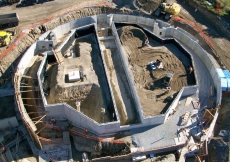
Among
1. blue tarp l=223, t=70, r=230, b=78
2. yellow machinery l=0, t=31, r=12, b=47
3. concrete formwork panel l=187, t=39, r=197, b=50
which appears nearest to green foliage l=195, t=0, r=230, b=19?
concrete formwork panel l=187, t=39, r=197, b=50

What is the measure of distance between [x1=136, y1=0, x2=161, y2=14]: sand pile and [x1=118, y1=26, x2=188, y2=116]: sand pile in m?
5.87

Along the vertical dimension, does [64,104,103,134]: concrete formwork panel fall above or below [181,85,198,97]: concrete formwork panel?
below

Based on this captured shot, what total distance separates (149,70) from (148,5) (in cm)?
1221

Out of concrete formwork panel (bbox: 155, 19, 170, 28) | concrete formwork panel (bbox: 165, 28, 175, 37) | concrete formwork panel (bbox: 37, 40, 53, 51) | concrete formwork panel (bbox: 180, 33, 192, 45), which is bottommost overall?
concrete formwork panel (bbox: 180, 33, 192, 45)

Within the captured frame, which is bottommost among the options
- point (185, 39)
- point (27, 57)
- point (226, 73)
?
→ point (226, 73)

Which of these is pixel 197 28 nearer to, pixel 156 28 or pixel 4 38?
pixel 156 28

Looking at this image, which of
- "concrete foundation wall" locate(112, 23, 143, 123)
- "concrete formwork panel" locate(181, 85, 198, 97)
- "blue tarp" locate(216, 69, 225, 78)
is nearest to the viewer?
"concrete foundation wall" locate(112, 23, 143, 123)

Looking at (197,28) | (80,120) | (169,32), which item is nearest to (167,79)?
(169,32)

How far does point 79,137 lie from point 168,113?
28.6 feet

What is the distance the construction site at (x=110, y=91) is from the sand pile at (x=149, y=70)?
11 cm

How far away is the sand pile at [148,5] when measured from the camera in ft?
124

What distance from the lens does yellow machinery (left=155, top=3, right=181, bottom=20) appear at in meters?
35.8

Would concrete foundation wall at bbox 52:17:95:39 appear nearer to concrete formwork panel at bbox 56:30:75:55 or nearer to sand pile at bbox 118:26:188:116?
concrete formwork panel at bbox 56:30:75:55

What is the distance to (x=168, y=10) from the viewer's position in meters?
36.0
